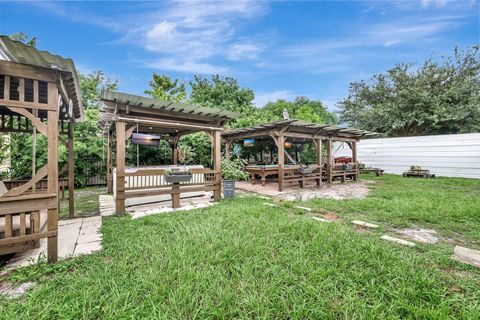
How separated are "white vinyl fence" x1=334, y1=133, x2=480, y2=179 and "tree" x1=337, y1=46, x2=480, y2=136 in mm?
4058

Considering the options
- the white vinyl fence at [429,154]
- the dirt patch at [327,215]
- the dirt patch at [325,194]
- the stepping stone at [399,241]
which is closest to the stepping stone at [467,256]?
the stepping stone at [399,241]

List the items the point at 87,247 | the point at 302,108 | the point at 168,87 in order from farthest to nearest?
the point at 302,108 < the point at 168,87 < the point at 87,247

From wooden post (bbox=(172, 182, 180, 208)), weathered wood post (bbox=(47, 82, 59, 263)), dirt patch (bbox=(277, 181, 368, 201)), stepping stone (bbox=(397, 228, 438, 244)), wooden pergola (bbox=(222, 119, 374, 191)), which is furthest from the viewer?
wooden pergola (bbox=(222, 119, 374, 191))

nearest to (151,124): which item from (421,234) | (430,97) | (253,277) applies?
(253,277)

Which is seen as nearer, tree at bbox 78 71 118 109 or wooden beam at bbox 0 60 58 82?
wooden beam at bbox 0 60 58 82

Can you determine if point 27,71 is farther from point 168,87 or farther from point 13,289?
point 168,87

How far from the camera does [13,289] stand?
230 centimetres

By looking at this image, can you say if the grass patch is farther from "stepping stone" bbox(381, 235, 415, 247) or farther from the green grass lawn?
"stepping stone" bbox(381, 235, 415, 247)

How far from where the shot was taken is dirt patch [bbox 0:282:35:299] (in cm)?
218

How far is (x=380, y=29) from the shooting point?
970cm

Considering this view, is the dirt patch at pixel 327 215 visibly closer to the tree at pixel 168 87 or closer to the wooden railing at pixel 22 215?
the wooden railing at pixel 22 215

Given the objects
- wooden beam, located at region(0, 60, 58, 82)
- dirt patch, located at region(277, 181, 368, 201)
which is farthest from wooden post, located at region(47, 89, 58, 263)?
dirt patch, located at region(277, 181, 368, 201)

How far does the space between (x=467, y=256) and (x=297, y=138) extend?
801cm

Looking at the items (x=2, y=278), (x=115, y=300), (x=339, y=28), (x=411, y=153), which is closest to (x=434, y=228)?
(x=115, y=300)
